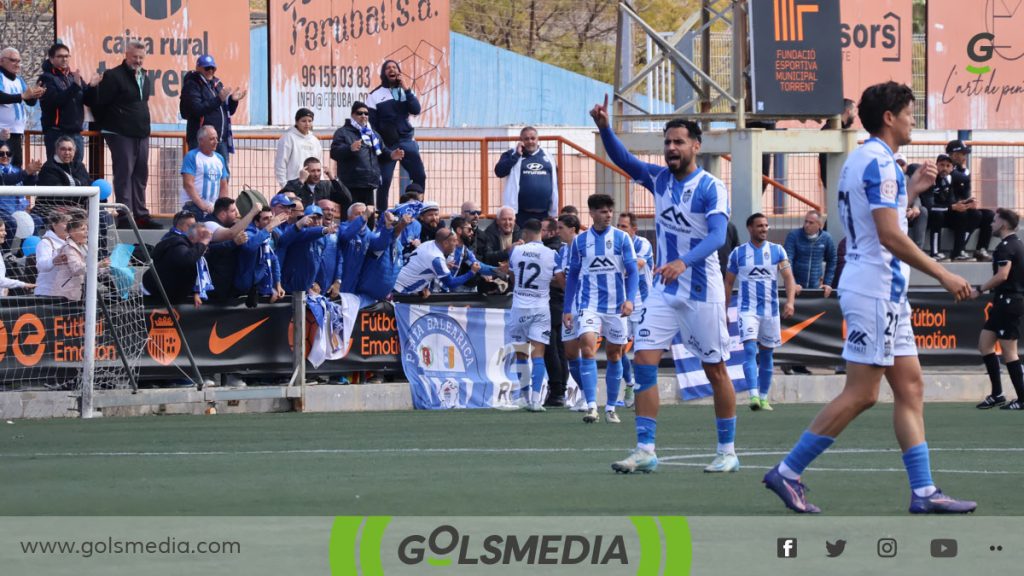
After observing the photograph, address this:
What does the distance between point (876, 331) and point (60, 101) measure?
1297 cm

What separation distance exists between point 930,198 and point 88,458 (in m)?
15.3

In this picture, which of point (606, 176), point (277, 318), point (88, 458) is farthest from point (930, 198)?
point (88, 458)

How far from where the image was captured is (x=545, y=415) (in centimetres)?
1711

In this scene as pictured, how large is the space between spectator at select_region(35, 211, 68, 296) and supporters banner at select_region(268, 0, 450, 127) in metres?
7.39

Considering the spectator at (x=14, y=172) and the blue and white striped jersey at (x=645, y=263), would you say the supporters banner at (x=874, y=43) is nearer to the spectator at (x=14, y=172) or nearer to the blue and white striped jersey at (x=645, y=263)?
the blue and white striped jersey at (x=645, y=263)

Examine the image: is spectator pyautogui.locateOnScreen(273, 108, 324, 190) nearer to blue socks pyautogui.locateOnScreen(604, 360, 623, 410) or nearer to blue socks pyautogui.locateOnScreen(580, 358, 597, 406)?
blue socks pyautogui.locateOnScreen(580, 358, 597, 406)

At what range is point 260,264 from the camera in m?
17.5

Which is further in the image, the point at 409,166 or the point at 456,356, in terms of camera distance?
the point at 409,166

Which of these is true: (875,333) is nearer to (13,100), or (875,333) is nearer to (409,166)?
(13,100)

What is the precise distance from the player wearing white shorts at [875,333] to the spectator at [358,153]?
12.3 meters

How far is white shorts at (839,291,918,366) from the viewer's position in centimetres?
813

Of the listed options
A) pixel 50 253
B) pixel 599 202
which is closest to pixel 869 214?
pixel 599 202

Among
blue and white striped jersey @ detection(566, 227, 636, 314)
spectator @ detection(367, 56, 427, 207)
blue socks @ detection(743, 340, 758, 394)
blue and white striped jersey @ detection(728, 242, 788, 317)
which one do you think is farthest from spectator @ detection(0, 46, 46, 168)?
blue socks @ detection(743, 340, 758, 394)

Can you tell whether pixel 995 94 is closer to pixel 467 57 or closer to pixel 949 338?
pixel 949 338
